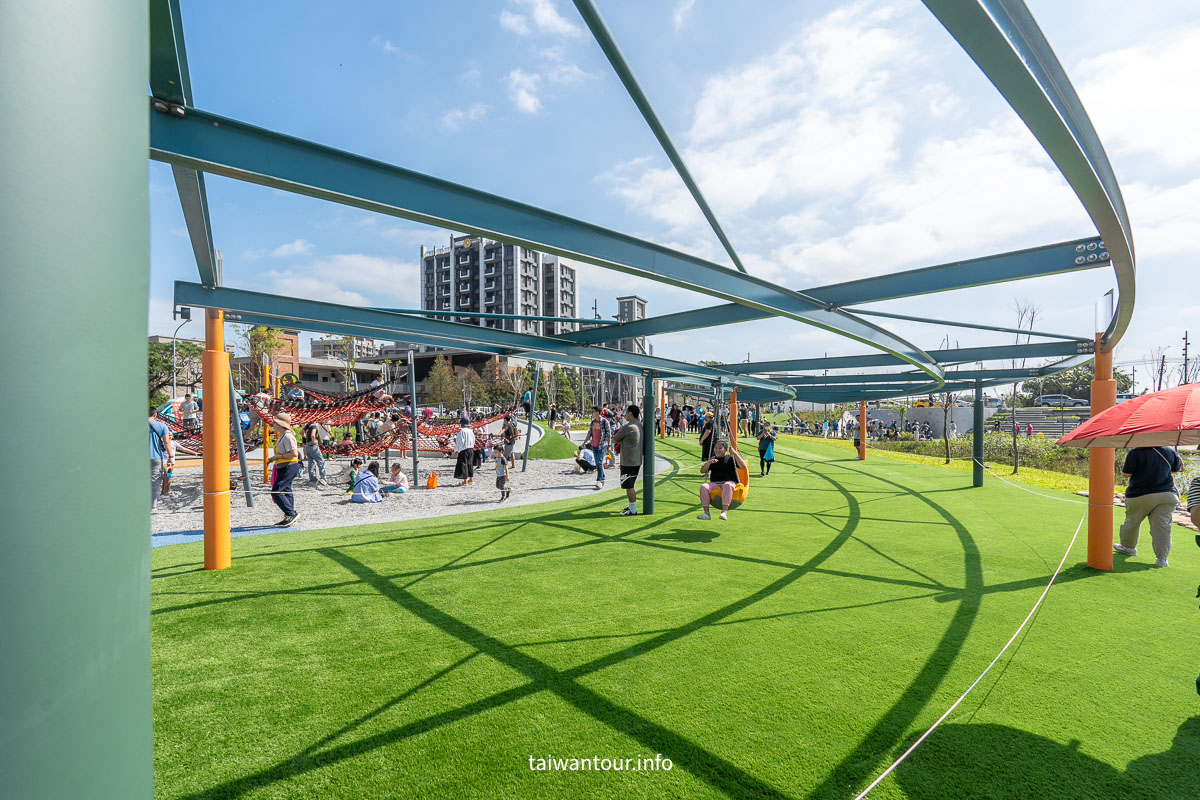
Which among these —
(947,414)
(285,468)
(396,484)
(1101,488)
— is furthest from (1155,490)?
(947,414)

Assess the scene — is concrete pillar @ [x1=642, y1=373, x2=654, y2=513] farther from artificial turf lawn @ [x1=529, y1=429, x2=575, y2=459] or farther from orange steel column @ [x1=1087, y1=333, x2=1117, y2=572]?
artificial turf lawn @ [x1=529, y1=429, x2=575, y2=459]

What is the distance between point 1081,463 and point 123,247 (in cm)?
2780

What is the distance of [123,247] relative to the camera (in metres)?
0.79

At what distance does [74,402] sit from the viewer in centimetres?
69

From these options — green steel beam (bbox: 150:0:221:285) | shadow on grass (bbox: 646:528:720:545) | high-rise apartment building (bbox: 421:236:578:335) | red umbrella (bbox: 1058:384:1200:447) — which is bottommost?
shadow on grass (bbox: 646:528:720:545)

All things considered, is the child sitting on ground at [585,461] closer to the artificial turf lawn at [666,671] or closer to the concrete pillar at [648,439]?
the concrete pillar at [648,439]

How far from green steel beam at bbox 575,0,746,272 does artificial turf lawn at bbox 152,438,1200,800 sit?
3795mm

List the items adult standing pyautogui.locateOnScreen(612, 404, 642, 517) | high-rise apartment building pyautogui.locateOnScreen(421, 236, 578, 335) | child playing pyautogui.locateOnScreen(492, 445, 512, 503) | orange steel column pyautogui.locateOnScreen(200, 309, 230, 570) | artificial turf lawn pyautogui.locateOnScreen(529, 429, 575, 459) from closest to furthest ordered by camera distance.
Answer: orange steel column pyautogui.locateOnScreen(200, 309, 230, 570) < adult standing pyautogui.locateOnScreen(612, 404, 642, 517) < child playing pyautogui.locateOnScreen(492, 445, 512, 503) < artificial turf lawn pyautogui.locateOnScreen(529, 429, 575, 459) < high-rise apartment building pyautogui.locateOnScreen(421, 236, 578, 335)

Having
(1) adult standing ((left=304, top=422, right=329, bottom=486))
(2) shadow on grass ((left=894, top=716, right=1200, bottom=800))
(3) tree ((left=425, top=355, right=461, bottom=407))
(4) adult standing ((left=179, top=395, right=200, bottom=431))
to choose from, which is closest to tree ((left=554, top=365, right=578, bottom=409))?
(3) tree ((left=425, top=355, right=461, bottom=407))

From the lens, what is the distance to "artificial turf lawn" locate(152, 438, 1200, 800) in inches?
124

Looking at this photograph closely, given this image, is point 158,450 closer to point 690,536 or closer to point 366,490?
point 366,490

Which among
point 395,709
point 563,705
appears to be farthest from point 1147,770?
point 395,709

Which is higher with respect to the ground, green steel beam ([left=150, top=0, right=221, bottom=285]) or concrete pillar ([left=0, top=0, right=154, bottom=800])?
green steel beam ([left=150, top=0, right=221, bottom=285])

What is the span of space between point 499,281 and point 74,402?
92778 millimetres
